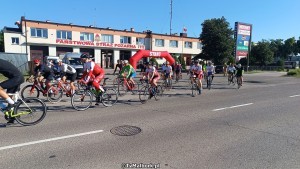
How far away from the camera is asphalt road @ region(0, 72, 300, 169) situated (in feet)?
13.6

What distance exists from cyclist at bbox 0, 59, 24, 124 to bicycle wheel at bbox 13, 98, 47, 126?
23cm

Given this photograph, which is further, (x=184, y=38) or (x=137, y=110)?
(x=184, y=38)

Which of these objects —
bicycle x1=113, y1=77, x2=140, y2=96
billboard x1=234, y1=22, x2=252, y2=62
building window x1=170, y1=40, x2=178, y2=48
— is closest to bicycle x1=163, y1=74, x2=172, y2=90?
bicycle x1=113, y1=77, x2=140, y2=96

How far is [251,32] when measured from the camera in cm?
3959

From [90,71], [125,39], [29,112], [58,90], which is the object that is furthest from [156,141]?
[125,39]

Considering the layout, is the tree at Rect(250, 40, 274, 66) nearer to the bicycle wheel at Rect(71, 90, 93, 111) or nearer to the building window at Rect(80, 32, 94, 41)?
the building window at Rect(80, 32, 94, 41)

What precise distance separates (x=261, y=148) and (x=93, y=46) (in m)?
41.1

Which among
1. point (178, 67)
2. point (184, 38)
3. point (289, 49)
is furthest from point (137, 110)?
point (289, 49)

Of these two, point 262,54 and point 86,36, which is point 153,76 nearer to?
point 86,36

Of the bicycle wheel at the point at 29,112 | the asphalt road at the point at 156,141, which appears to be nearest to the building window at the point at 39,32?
the asphalt road at the point at 156,141

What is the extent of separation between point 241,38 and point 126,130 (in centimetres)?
3697

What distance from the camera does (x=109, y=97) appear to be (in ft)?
30.3

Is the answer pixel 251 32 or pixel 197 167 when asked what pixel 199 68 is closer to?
pixel 197 167

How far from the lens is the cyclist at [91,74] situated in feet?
27.7
